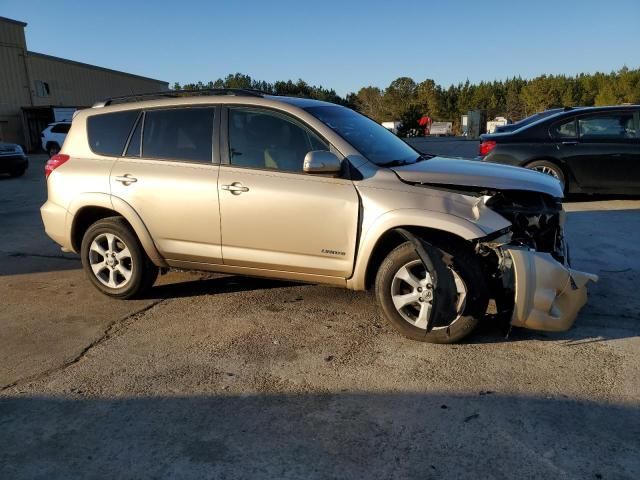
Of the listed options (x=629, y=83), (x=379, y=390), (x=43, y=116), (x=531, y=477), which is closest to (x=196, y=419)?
(x=379, y=390)

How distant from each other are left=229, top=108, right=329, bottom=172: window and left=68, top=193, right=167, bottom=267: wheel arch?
1.09 m

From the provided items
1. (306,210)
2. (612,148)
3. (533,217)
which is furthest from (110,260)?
(612,148)

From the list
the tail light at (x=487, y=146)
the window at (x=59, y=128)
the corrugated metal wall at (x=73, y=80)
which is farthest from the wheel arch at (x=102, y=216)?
the corrugated metal wall at (x=73, y=80)

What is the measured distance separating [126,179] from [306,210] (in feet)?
5.88

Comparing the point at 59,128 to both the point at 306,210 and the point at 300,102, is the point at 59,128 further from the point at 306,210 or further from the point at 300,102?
the point at 306,210

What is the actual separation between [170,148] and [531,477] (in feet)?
12.4

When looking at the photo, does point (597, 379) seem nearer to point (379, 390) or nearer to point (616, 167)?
point (379, 390)

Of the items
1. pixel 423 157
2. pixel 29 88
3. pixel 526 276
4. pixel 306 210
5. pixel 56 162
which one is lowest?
pixel 526 276

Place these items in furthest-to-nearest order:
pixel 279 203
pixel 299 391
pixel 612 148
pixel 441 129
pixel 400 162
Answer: pixel 441 129
pixel 612 148
pixel 400 162
pixel 279 203
pixel 299 391

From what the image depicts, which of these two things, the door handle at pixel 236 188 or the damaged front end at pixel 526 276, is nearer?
the damaged front end at pixel 526 276

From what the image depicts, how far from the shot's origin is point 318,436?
9.21ft

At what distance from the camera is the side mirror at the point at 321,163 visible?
154 inches

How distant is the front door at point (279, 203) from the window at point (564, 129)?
5972 millimetres

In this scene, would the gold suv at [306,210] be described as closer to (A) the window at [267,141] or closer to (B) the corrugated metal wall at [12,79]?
(A) the window at [267,141]
